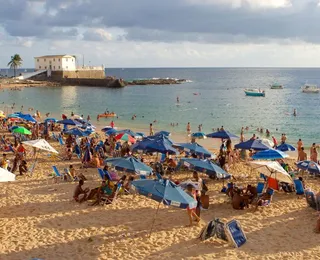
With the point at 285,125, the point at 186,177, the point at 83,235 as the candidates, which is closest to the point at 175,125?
the point at 285,125

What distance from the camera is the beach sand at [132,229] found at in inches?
332

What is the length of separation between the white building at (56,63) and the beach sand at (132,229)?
273 feet

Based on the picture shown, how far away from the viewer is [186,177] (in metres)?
14.7

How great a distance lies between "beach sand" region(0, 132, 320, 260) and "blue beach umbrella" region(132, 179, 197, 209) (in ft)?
3.30

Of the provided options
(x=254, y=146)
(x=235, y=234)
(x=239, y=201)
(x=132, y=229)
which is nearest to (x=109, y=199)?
(x=132, y=229)

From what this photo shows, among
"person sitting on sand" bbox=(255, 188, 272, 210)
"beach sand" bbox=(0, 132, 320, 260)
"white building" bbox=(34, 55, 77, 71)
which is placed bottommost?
"beach sand" bbox=(0, 132, 320, 260)

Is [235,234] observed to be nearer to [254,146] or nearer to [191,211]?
[191,211]

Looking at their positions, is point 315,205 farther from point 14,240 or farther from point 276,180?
point 14,240

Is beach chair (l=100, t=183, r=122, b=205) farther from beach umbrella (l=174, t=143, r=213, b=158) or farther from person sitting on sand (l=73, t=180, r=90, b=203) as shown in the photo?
beach umbrella (l=174, t=143, r=213, b=158)

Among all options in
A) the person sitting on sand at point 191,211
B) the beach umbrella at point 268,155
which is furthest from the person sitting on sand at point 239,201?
the beach umbrella at point 268,155

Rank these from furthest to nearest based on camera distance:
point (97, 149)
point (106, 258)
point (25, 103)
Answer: point (25, 103) → point (97, 149) → point (106, 258)

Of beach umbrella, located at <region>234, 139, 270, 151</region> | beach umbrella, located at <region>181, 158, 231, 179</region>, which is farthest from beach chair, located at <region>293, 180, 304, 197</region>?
beach umbrella, located at <region>234, 139, 270, 151</region>

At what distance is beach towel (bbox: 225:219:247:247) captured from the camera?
28.8 ft

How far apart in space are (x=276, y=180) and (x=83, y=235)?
624 centimetres
